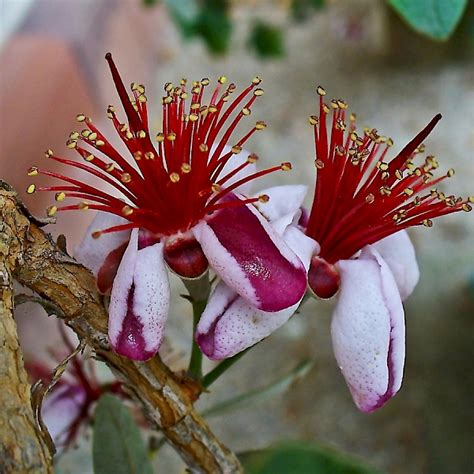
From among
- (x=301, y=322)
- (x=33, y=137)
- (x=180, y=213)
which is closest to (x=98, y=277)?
(x=180, y=213)

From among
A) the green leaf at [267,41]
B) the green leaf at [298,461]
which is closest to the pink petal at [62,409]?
the green leaf at [298,461]

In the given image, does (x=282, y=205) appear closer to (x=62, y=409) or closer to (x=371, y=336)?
Result: (x=371, y=336)

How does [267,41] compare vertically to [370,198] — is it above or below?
below

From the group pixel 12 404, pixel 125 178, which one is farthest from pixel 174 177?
pixel 12 404

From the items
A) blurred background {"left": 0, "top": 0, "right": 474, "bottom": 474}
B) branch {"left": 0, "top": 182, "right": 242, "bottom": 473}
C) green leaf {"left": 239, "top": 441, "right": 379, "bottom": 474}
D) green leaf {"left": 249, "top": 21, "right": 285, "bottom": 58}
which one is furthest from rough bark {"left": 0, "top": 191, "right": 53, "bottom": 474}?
green leaf {"left": 249, "top": 21, "right": 285, "bottom": 58}

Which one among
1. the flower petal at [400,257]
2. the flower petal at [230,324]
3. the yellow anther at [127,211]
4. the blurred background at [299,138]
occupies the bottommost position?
the blurred background at [299,138]

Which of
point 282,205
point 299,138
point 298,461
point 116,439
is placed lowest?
point 299,138

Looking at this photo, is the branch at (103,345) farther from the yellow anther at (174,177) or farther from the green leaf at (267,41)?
the green leaf at (267,41)
